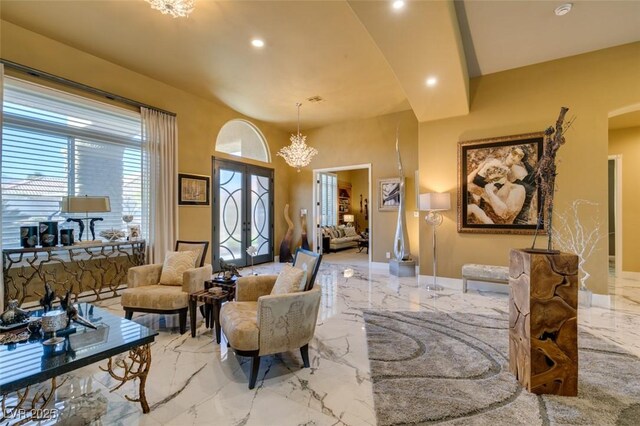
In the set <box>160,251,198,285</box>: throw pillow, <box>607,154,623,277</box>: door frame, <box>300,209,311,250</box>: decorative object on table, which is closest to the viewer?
<box>160,251,198,285</box>: throw pillow

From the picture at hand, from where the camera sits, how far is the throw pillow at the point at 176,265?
3.47 m

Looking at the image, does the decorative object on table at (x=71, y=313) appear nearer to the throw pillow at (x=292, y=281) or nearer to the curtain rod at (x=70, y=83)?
the throw pillow at (x=292, y=281)

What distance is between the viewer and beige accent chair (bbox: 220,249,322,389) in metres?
2.20

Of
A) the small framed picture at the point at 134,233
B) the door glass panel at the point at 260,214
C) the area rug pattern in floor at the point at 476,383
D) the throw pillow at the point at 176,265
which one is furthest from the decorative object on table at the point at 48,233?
the area rug pattern in floor at the point at 476,383

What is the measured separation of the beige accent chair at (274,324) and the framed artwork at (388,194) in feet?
15.1

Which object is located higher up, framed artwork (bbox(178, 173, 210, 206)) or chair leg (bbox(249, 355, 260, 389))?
framed artwork (bbox(178, 173, 210, 206))

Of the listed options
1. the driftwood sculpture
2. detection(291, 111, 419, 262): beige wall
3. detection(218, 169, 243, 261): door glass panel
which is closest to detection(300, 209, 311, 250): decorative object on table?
detection(291, 111, 419, 262): beige wall

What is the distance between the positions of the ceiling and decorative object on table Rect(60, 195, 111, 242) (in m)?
2.11

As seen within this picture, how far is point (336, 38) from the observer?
3783 mm

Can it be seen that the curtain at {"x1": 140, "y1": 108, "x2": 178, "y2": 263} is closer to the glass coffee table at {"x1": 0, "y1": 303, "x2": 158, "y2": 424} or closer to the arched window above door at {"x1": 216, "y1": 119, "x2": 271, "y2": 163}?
the arched window above door at {"x1": 216, "y1": 119, "x2": 271, "y2": 163}

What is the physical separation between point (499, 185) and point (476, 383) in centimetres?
349

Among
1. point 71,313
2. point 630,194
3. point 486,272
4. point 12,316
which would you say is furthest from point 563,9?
point 12,316

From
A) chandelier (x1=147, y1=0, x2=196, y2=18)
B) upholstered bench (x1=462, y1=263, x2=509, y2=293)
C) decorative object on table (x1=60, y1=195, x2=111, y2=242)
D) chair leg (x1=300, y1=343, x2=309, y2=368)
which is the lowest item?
chair leg (x1=300, y1=343, x2=309, y2=368)

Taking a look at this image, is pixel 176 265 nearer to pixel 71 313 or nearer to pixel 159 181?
pixel 71 313
